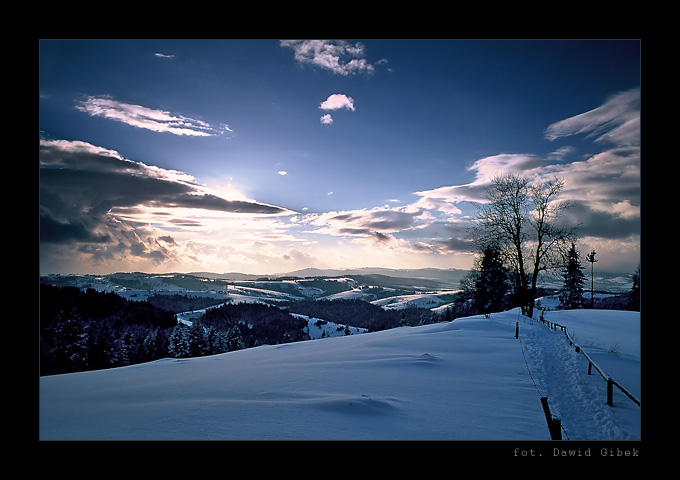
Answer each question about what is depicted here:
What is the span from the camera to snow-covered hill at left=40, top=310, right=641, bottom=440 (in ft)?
13.0

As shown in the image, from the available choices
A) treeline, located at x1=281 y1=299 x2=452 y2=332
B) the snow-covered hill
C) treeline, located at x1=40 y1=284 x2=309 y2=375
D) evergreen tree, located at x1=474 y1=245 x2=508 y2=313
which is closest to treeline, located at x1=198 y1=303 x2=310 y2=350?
treeline, located at x1=40 y1=284 x2=309 y2=375

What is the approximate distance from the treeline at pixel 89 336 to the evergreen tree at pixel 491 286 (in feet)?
123

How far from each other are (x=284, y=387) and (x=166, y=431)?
2.45 metres

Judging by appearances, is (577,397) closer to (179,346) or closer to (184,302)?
(179,346)

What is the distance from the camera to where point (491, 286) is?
36812mm

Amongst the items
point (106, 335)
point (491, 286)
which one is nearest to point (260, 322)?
point (106, 335)

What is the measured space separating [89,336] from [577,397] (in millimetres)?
41854

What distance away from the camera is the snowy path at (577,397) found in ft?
14.8

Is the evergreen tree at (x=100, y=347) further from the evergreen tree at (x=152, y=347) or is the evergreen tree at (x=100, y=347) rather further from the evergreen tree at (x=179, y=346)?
Answer: the evergreen tree at (x=152, y=347)

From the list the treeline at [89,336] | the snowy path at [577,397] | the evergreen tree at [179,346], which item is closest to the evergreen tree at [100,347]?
the treeline at [89,336]
